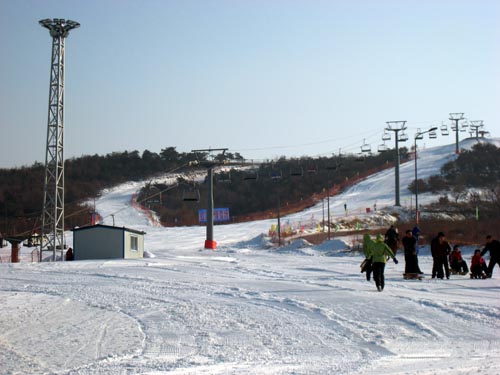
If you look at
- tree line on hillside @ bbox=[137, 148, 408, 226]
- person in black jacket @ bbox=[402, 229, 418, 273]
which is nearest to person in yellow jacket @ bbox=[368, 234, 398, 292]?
person in black jacket @ bbox=[402, 229, 418, 273]

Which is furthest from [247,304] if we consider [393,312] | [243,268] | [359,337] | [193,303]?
[243,268]

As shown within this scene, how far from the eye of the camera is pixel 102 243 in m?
40.8

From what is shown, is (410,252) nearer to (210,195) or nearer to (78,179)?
(210,195)

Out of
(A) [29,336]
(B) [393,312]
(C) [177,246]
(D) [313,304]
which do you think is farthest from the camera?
(C) [177,246]

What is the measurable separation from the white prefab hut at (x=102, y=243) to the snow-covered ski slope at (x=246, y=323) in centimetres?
1288

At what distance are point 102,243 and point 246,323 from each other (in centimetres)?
2811

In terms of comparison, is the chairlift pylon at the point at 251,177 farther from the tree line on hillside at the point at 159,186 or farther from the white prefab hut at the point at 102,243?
the white prefab hut at the point at 102,243

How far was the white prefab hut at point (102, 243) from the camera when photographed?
4034cm

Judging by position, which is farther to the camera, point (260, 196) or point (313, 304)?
point (260, 196)

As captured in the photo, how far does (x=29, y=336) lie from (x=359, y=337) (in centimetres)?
604

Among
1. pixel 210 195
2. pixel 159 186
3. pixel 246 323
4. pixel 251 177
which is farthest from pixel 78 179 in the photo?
pixel 246 323

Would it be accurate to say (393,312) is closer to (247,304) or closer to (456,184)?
(247,304)

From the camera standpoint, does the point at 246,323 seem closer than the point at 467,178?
Yes

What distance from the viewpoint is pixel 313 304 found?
1644 cm
